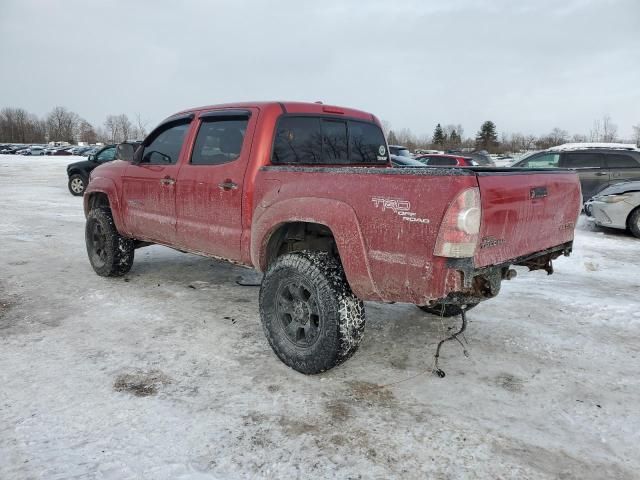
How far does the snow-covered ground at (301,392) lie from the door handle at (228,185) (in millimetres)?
1225

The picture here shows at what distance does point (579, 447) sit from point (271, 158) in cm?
275

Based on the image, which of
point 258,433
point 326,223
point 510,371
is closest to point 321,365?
point 258,433

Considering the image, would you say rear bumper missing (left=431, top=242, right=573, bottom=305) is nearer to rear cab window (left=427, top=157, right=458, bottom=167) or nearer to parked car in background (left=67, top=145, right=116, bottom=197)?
rear cab window (left=427, top=157, right=458, bottom=167)

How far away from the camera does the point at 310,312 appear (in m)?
3.28

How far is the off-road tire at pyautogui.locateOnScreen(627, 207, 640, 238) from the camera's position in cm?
870

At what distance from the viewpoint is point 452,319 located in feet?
14.8

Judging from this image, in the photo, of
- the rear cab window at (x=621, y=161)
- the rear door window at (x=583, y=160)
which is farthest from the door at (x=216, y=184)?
the rear cab window at (x=621, y=161)

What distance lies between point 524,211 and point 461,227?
0.66 m

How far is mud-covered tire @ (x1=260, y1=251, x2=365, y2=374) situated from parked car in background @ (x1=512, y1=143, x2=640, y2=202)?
9.94 metres

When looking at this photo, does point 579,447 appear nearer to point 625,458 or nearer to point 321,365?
point 625,458

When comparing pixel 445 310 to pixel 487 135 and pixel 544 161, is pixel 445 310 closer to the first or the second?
pixel 544 161

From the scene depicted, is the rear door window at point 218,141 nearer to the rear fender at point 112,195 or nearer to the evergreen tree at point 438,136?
the rear fender at point 112,195

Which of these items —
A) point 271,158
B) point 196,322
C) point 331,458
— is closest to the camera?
point 331,458

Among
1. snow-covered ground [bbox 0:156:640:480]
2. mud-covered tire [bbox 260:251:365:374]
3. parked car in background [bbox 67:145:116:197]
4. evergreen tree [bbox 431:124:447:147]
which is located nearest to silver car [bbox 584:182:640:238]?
snow-covered ground [bbox 0:156:640:480]
